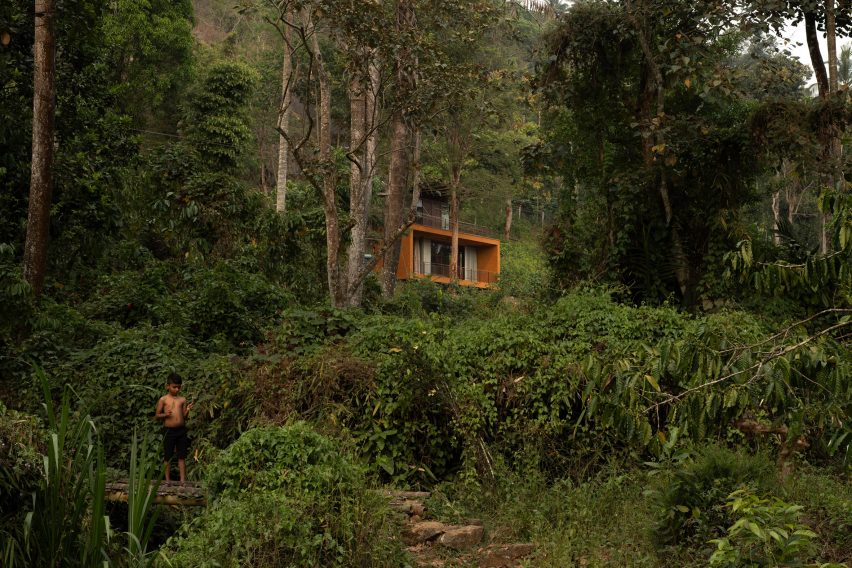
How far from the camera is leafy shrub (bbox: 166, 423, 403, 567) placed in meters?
5.67

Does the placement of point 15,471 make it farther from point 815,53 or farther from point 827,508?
point 815,53

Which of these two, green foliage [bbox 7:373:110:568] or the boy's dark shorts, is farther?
the boy's dark shorts

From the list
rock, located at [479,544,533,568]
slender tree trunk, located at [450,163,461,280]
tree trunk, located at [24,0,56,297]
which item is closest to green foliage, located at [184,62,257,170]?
slender tree trunk, located at [450,163,461,280]

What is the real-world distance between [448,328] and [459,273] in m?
26.4

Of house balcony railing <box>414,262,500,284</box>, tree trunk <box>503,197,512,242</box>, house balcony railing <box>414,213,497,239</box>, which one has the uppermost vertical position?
tree trunk <box>503,197,512,242</box>

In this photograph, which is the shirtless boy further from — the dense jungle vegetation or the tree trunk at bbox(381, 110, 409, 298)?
the tree trunk at bbox(381, 110, 409, 298)

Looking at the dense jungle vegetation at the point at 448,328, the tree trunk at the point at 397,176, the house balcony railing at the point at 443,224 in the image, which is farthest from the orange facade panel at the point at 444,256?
the tree trunk at the point at 397,176

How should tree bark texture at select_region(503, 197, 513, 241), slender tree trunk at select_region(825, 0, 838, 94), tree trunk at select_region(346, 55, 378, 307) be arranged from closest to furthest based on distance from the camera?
slender tree trunk at select_region(825, 0, 838, 94), tree trunk at select_region(346, 55, 378, 307), tree bark texture at select_region(503, 197, 513, 241)

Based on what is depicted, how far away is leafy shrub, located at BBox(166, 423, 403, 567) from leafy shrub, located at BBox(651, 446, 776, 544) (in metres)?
2.16

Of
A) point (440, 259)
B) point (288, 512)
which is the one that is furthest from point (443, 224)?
point (288, 512)

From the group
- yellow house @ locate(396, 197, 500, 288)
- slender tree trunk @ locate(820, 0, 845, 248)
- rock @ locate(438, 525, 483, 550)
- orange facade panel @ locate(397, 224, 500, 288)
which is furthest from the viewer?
yellow house @ locate(396, 197, 500, 288)

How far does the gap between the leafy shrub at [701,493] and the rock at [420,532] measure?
179cm

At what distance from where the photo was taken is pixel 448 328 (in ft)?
34.4

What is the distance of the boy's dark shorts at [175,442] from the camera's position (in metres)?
8.92
